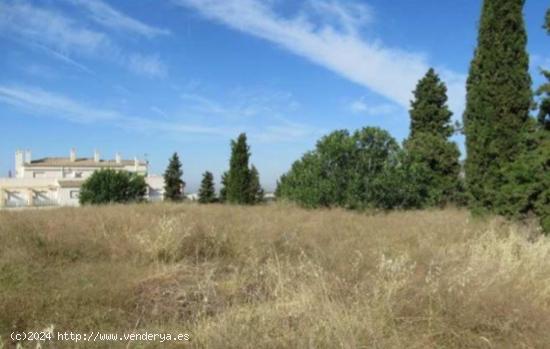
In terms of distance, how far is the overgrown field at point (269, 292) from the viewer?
11.0 ft

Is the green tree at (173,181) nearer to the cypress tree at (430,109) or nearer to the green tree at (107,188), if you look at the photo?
the green tree at (107,188)

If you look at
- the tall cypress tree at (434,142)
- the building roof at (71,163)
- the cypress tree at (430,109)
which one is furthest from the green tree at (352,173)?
the building roof at (71,163)

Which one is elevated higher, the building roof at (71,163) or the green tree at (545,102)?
the building roof at (71,163)

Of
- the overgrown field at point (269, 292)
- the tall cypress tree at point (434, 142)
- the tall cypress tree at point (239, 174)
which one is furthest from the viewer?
the tall cypress tree at point (239, 174)

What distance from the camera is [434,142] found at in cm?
2095

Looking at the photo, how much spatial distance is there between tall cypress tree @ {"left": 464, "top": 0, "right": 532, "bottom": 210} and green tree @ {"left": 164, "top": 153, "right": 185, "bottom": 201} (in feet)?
111

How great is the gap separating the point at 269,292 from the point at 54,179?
5784cm

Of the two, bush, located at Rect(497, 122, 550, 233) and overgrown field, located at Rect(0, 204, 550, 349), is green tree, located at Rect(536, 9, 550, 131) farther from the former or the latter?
overgrown field, located at Rect(0, 204, 550, 349)

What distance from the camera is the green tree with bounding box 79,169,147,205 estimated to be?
117 ft

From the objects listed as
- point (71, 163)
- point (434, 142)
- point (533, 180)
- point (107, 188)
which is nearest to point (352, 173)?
point (434, 142)

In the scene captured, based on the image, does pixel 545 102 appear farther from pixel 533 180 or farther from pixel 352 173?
pixel 352 173

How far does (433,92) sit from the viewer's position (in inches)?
924

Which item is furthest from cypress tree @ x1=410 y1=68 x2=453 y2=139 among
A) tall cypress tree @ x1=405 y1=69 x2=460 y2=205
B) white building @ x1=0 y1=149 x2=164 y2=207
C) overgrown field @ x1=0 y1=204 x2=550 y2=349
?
white building @ x1=0 y1=149 x2=164 y2=207

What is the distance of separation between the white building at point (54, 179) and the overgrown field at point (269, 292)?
3916cm
